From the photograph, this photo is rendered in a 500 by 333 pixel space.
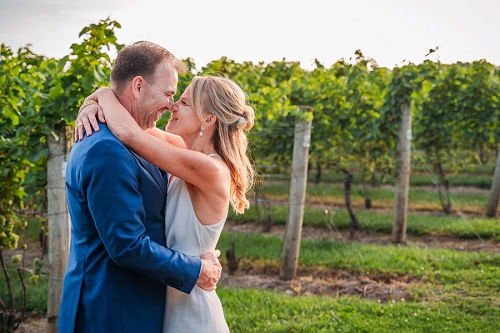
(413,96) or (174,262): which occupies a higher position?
(413,96)

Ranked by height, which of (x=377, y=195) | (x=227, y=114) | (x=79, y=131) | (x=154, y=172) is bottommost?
(x=377, y=195)

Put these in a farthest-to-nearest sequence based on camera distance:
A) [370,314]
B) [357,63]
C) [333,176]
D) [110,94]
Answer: [333,176]
[357,63]
[370,314]
[110,94]

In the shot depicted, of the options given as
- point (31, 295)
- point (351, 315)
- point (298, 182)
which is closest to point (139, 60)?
point (351, 315)

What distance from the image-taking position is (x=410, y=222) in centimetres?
1096

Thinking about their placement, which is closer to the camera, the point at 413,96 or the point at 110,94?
the point at 110,94

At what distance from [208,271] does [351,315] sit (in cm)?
323

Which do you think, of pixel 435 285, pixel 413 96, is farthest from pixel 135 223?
pixel 413 96

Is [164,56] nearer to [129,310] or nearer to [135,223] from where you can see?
[135,223]

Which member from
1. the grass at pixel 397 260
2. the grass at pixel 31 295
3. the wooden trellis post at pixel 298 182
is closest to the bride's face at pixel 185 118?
the grass at pixel 31 295

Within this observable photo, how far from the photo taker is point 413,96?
933 centimetres

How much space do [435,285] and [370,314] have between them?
5.11ft

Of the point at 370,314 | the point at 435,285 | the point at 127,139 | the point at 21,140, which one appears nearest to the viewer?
the point at 127,139

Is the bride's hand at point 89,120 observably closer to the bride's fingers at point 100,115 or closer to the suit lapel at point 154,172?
→ the bride's fingers at point 100,115

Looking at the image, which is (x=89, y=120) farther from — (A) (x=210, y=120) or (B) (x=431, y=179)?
(B) (x=431, y=179)
